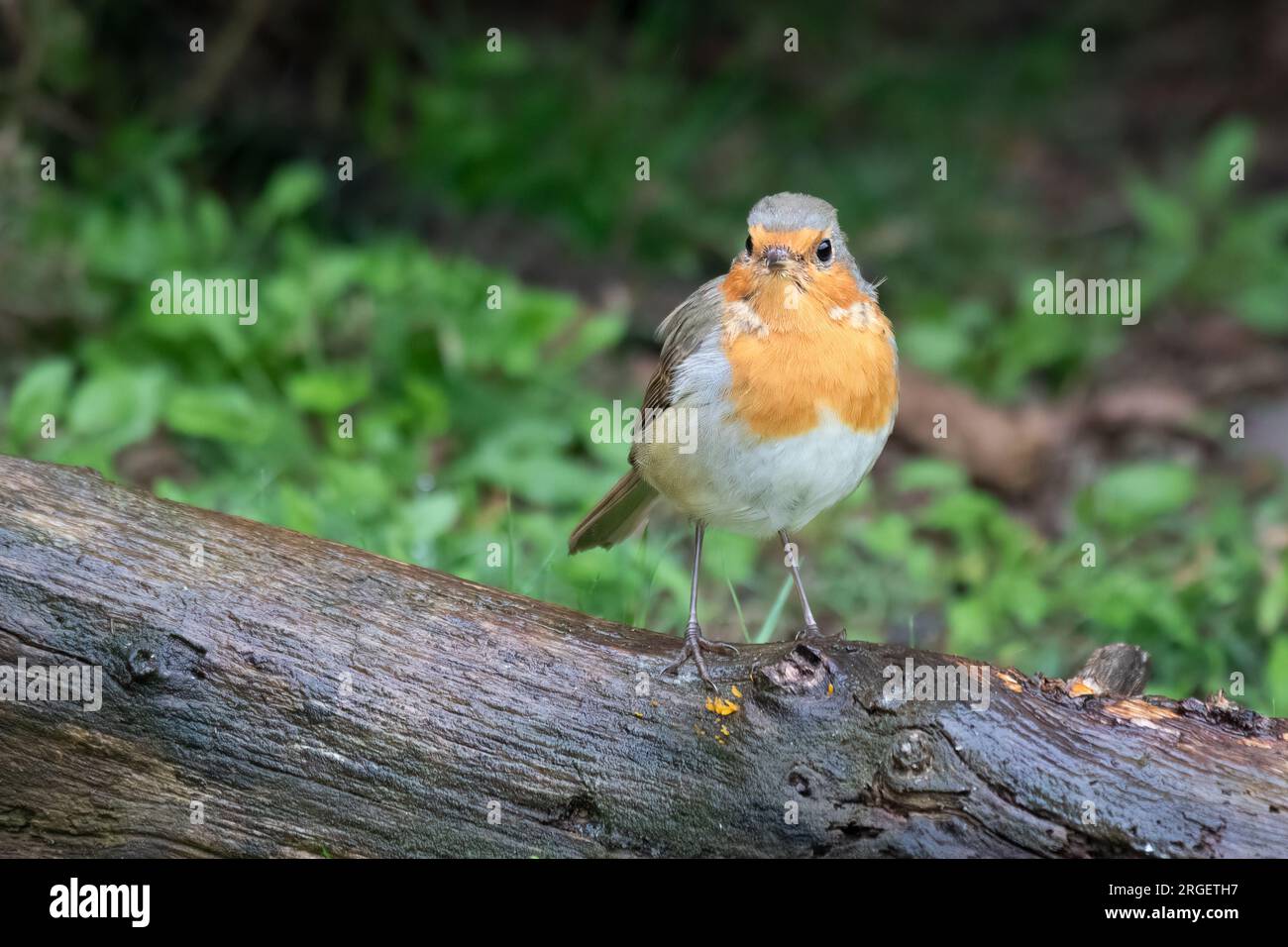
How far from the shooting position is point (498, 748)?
3.09m

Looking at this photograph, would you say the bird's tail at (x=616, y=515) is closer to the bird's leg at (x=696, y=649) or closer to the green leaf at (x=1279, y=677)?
the bird's leg at (x=696, y=649)

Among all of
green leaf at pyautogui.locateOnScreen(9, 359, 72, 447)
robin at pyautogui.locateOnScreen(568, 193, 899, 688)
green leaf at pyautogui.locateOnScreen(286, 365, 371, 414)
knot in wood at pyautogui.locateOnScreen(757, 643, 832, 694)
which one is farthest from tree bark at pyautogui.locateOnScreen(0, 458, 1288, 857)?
green leaf at pyautogui.locateOnScreen(286, 365, 371, 414)

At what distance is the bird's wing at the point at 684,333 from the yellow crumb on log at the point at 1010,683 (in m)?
1.19

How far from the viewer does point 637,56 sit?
8.37 meters

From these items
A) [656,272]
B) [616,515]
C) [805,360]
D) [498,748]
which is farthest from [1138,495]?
[498,748]

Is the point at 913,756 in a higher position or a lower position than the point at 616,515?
lower

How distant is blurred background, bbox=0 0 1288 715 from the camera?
17.1 feet

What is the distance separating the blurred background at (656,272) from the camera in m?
5.21

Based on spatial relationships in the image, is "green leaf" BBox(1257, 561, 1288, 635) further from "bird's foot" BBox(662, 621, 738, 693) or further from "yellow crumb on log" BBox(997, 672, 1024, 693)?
"bird's foot" BBox(662, 621, 738, 693)

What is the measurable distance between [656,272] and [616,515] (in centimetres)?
333

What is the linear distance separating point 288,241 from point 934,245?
338cm

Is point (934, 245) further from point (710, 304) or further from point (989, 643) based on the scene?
point (710, 304)

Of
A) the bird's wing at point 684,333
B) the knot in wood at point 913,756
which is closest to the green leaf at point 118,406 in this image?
the bird's wing at point 684,333

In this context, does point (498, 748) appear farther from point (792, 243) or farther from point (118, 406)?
point (118, 406)
